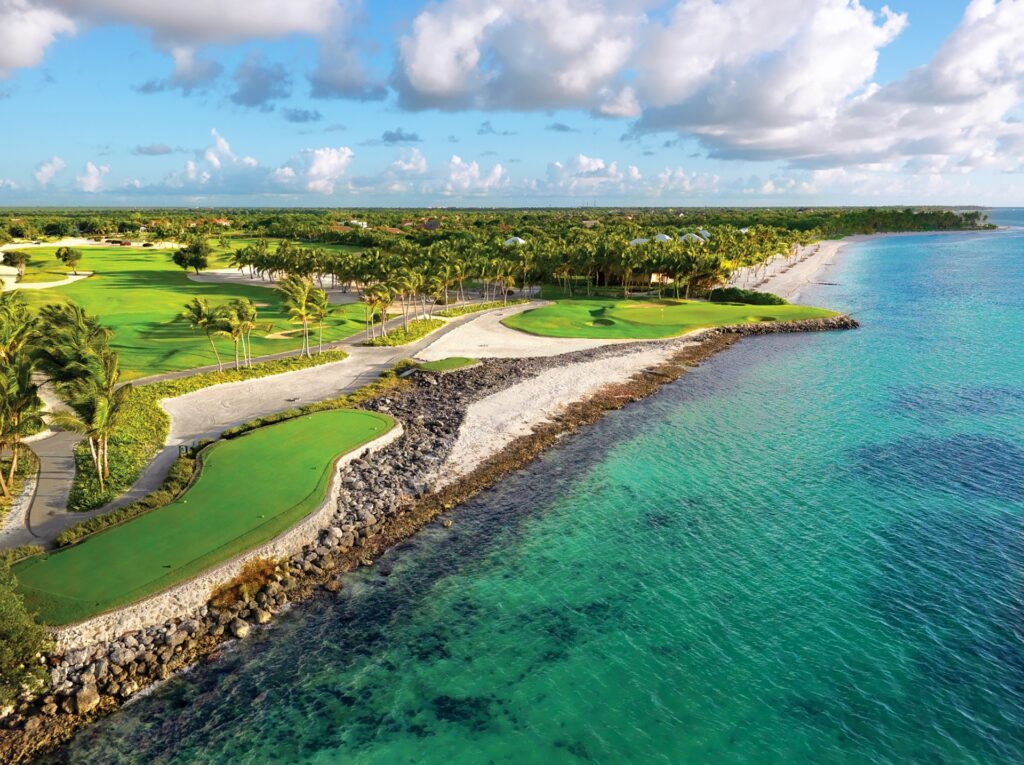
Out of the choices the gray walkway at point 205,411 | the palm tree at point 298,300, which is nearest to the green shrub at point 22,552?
the gray walkway at point 205,411

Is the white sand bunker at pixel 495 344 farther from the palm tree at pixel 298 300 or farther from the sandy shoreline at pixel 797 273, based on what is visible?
the sandy shoreline at pixel 797 273

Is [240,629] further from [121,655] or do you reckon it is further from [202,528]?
[202,528]

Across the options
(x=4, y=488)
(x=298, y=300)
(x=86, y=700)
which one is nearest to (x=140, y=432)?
(x=4, y=488)

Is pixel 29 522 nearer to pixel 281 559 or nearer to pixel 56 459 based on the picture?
pixel 56 459

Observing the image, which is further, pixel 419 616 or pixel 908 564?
pixel 908 564

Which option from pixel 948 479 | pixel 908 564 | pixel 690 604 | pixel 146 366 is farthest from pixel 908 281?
pixel 146 366

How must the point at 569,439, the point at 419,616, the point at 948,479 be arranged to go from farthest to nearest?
the point at 569,439
the point at 948,479
the point at 419,616

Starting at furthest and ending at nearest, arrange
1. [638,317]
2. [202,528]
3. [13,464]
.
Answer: [638,317]
[13,464]
[202,528]

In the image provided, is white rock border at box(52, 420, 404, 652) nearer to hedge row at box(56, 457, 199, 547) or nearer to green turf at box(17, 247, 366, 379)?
hedge row at box(56, 457, 199, 547)
